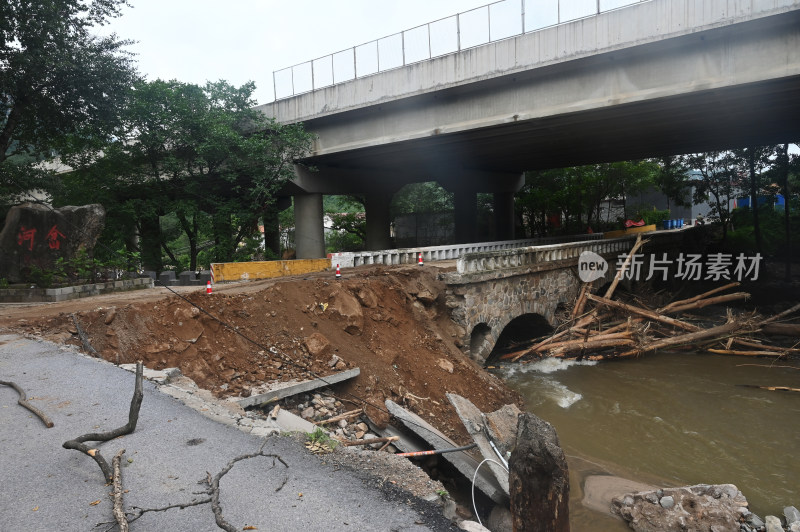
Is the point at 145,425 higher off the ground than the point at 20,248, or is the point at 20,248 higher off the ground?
the point at 20,248

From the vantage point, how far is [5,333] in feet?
26.5

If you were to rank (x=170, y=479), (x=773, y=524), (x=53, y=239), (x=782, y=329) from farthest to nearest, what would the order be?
(x=782, y=329)
(x=53, y=239)
(x=773, y=524)
(x=170, y=479)

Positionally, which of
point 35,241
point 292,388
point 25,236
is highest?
point 25,236

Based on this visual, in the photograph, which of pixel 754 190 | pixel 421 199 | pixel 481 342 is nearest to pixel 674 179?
pixel 754 190

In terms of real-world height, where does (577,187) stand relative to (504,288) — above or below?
above

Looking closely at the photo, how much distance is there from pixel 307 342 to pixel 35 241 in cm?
840

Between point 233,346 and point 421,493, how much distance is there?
4.76 m

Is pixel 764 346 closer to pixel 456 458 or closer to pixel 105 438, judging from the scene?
pixel 456 458

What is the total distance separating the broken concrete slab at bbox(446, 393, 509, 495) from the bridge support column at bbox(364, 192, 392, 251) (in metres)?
19.4

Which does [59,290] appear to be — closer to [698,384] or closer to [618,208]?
[698,384]

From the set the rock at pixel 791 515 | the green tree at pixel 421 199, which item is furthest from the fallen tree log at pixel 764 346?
the green tree at pixel 421 199

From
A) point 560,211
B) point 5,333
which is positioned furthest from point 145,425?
point 560,211

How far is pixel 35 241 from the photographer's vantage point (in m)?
11.8

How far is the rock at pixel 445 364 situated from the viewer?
31.2ft
